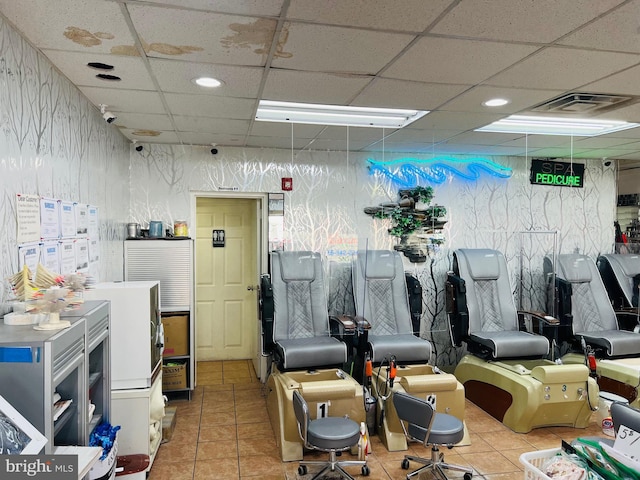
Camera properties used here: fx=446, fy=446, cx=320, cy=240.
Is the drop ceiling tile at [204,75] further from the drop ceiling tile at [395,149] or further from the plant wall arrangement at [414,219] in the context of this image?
the plant wall arrangement at [414,219]

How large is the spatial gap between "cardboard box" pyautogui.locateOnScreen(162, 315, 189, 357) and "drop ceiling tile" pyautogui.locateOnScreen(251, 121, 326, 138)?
1.90 meters

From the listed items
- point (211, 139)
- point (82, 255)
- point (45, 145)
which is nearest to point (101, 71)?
point (45, 145)

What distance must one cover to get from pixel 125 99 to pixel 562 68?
2.78m

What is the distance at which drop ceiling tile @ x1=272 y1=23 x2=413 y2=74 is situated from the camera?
2.06 metres

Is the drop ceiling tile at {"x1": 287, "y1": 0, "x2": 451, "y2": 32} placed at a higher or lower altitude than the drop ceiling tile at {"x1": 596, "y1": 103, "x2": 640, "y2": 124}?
lower

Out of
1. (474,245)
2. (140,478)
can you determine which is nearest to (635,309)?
(474,245)

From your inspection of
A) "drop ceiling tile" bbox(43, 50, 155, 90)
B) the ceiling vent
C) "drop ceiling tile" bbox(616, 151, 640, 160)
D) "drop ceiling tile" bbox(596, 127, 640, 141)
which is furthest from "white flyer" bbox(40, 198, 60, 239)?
"drop ceiling tile" bbox(616, 151, 640, 160)

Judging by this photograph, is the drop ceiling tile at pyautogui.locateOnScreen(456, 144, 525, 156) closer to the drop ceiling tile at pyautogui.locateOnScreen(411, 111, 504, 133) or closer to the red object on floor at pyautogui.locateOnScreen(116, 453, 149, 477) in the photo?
the drop ceiling tile at pyautogui.locateOnScreen(411, 111, 504, 133)

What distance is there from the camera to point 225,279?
571 centimetres

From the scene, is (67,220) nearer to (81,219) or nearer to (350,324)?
(81,219)

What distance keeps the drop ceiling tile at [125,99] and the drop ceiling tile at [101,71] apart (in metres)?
0.10

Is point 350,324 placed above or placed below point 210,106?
below

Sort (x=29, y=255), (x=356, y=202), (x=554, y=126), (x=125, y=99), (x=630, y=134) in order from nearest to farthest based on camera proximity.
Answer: (x=29, y=255) → (x=125, y=99) → (x=554, y=126) → (x=630, y=134) → (x=356, y=202)

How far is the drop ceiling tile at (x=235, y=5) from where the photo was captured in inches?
69.9
